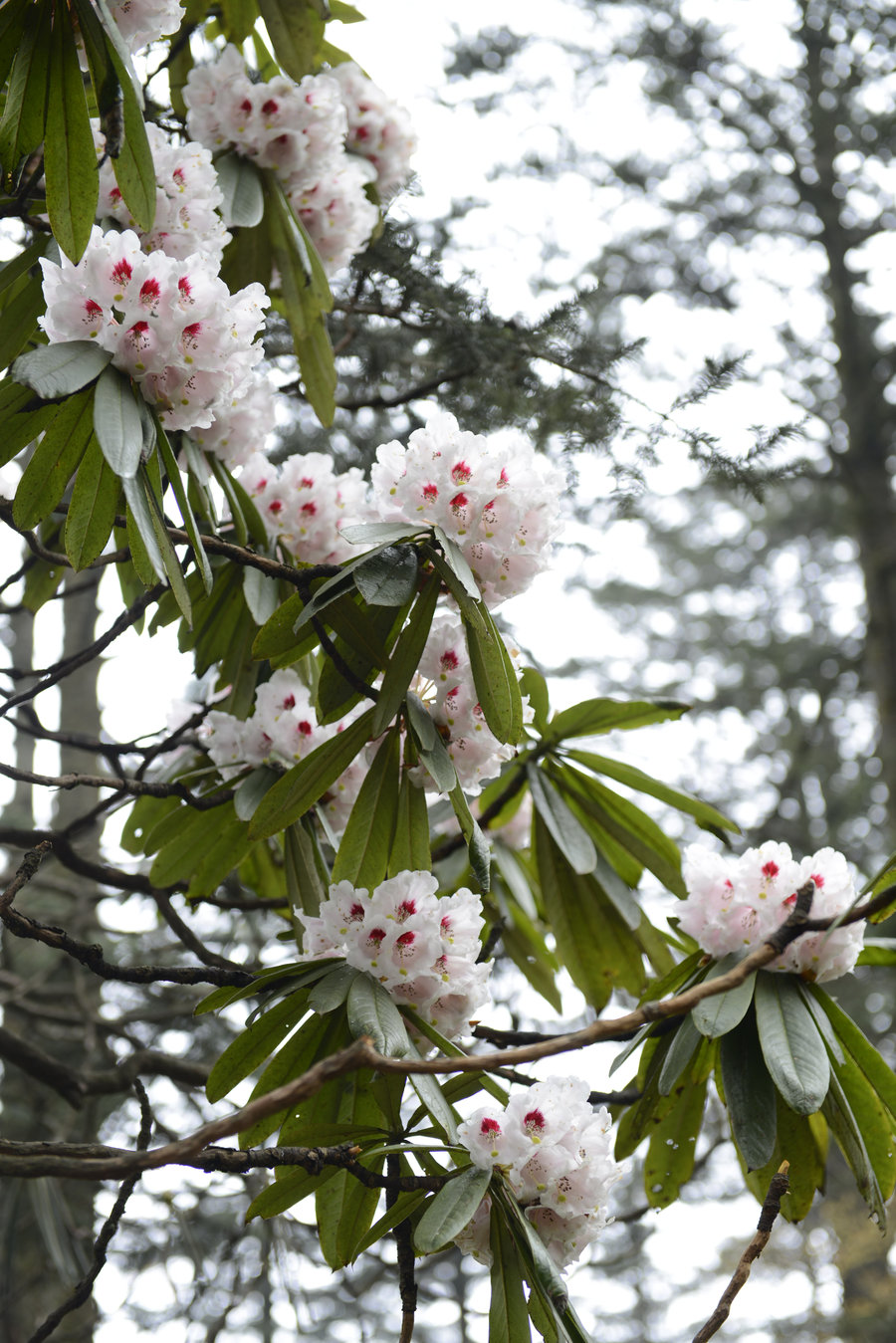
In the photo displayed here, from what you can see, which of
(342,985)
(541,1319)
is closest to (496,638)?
(342,985)

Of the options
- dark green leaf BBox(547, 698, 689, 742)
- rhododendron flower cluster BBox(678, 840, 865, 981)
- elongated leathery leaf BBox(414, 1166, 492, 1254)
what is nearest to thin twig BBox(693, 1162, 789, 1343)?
elongated leathery leaf BBox(414, 1166, 492, 1254)

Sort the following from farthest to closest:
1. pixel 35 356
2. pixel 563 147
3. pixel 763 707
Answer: pixel 763 707
pixel 563 147
pixel 35 356

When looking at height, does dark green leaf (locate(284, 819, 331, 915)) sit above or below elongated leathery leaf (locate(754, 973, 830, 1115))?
above

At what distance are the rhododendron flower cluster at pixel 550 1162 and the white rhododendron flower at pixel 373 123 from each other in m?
1.67

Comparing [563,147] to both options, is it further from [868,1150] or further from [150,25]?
[868,1150]

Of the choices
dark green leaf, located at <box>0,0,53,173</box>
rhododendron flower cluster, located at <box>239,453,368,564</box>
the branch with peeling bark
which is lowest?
the branch with peeling bark

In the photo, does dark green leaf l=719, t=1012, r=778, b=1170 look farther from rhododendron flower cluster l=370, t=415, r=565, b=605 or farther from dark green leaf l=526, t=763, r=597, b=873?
rhododendron flower cluster l=370, t=415, r=565, b=605

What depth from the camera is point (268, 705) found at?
5.30 ft

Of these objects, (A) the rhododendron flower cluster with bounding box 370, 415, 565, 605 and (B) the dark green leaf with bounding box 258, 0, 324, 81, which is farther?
(B) the dark green leaf with bounding box 258, 0, 324, 81

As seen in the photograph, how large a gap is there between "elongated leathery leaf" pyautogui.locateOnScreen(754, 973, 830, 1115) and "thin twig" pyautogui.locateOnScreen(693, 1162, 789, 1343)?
0.10m

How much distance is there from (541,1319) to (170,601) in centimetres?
103

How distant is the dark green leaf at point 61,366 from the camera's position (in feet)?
3.30

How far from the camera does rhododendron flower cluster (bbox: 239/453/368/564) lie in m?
1.71

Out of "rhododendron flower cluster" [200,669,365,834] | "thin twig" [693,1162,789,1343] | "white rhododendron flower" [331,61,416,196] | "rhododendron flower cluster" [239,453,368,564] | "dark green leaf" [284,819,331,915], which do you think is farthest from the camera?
"white rhododendron flower" [331,61,416,196]
